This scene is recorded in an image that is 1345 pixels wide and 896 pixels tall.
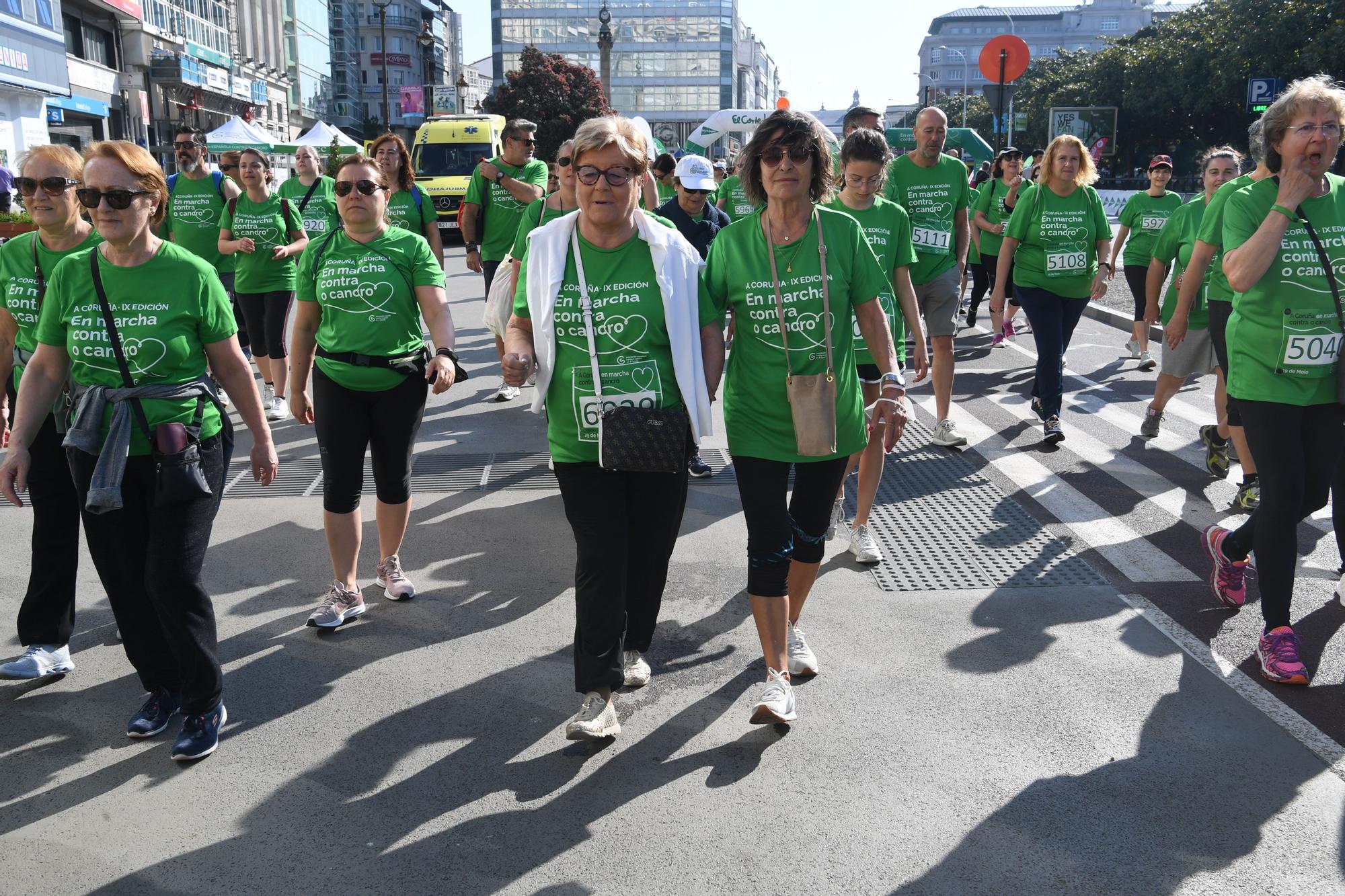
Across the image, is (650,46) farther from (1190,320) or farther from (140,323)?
(140,323)

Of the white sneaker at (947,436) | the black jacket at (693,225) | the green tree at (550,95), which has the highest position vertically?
the green tree at (550,95)

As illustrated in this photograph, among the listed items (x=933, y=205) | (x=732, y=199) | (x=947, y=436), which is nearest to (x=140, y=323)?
(x=933, y=205)

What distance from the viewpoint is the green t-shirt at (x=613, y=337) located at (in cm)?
348

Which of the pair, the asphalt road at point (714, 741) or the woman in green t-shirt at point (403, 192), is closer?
the asphalt road at point (714, 741)

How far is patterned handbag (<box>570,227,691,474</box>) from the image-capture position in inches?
134

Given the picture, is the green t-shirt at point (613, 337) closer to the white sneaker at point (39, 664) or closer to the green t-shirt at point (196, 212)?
the white sneaker at point (39, 664)

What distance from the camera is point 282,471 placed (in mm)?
7082

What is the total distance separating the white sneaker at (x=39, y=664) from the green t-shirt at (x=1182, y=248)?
5.86 meters

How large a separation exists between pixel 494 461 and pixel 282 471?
4.21 ft

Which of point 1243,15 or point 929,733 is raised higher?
point 1243,15

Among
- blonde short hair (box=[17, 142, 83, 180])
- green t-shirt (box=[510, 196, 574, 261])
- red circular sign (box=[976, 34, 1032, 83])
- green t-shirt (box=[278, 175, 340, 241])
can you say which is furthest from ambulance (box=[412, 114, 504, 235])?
blonde short hair (box=[17, 142, 83, 180])

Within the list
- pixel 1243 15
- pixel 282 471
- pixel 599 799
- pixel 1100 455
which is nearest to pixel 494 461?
pixel 282 471

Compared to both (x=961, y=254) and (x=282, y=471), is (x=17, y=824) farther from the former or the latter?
(x=961, y=254)

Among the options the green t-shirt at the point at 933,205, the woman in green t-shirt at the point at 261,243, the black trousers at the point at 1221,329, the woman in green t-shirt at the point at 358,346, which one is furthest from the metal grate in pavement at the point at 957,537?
the woman in green t-shirt at the point at 261,243
